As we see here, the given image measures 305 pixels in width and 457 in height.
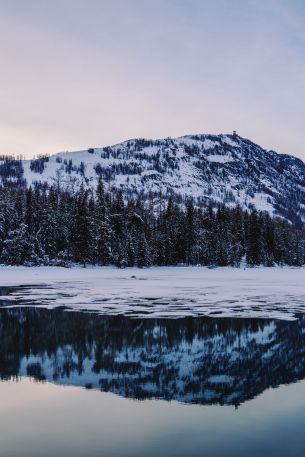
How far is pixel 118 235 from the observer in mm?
101000

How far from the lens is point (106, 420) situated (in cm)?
979

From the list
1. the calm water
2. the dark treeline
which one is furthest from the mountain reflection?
the dark treeline

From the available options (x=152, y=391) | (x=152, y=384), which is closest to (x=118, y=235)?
(x=152, y=384)

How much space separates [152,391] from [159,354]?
13.9ft

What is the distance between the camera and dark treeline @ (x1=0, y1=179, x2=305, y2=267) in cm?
9175

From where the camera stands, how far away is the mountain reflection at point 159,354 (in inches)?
Answer: 488

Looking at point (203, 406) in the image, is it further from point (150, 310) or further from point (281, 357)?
point (150, 310)

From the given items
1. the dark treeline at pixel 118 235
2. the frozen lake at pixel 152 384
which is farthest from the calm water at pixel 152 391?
the dark treeline at pixel 118 235

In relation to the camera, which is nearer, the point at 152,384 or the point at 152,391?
the point at 152,391

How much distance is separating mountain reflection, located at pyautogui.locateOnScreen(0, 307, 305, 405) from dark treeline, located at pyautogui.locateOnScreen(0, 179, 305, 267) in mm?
65576

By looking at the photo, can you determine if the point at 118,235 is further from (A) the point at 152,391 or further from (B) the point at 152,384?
(A) the point at 152,391

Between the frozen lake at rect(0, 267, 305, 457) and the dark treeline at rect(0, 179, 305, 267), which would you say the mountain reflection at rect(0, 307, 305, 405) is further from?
the dark treeline at rect(0, 179, 305, 267)

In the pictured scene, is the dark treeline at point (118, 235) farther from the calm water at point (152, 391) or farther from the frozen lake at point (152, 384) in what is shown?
the calm water at point (152, 391)

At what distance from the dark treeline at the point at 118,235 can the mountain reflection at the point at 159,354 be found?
215 feet
